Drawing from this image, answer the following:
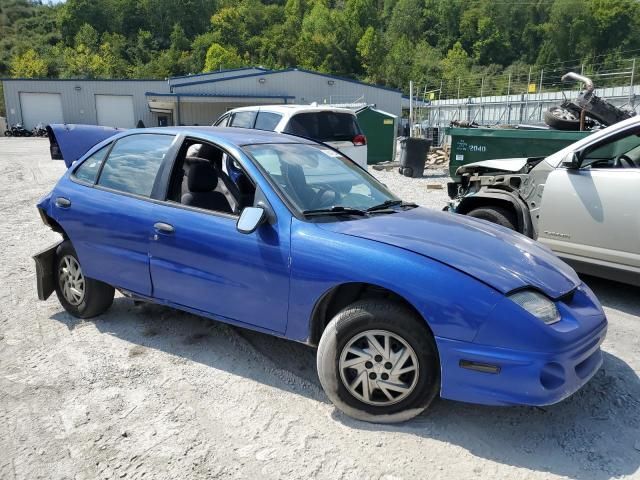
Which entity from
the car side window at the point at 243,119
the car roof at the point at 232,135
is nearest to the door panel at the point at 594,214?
the car roof at the point at 232,135

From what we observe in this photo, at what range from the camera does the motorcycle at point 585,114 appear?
9414 millimetres

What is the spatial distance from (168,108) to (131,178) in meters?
43.7

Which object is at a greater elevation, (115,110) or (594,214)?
(594,214)

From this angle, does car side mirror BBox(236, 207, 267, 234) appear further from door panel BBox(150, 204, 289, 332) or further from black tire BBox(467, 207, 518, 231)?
black tire BBox(467, 207, 518, 231)

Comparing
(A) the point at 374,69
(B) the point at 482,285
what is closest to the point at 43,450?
(B) the point at 482,285

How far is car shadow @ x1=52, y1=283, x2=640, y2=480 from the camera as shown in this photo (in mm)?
2787

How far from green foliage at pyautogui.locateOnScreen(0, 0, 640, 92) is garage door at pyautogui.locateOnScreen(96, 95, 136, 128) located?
143 ft

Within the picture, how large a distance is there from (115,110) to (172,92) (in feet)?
25.1

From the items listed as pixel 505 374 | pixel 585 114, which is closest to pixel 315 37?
pixel 585 114

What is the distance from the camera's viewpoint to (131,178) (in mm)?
4180

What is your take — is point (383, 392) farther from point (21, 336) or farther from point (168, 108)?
point (168, 108)

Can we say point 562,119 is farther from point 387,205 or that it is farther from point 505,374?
point 505,374

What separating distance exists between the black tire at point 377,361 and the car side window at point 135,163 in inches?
74.8

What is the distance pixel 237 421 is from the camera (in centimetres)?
311
